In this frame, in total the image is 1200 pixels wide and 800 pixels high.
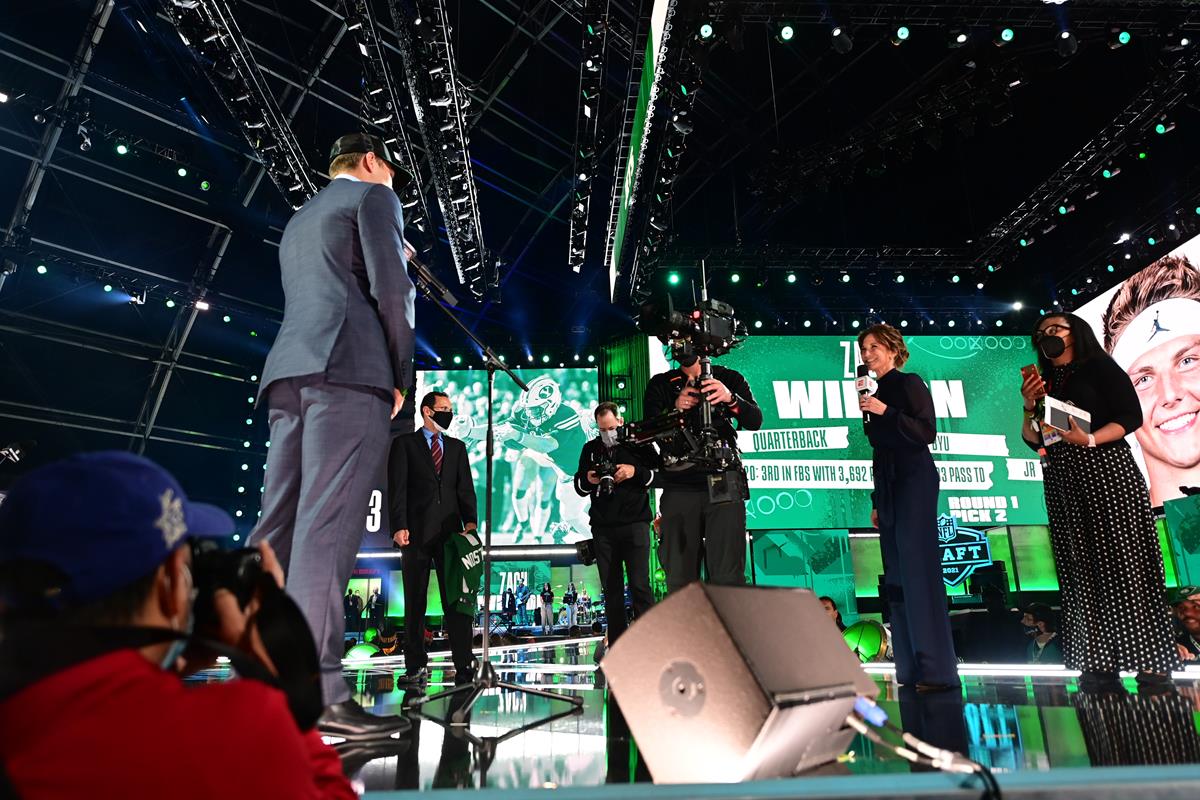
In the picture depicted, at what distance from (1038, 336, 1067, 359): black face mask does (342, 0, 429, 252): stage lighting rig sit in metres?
4.81

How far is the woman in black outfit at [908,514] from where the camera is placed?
3.15 m

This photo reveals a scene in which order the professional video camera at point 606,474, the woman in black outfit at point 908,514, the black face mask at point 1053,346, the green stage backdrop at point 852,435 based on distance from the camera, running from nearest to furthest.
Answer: the woman in black outfit at point 908,514
the black face mask at point 1053,346
the professional video camera at point 606,474
the green stage backdrop at point 852,435

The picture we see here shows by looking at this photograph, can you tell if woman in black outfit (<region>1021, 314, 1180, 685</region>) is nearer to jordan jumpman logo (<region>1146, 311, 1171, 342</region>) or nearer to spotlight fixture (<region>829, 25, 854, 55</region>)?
spotlight fixture (<region>829, 25, 854, 55</region>)

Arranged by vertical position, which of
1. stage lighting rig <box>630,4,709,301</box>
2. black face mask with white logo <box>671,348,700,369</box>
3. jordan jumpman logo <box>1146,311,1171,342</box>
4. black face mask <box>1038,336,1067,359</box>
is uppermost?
stage lighting rig <box>630,4,709,301</box>

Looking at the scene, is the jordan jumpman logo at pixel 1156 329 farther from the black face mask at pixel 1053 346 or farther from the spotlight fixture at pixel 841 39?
the black face mask at pixel 1053 346

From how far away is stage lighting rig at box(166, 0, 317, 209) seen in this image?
664 centimetres

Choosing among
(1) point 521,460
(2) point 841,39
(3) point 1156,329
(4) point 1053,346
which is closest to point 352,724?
(4) point 1053,346

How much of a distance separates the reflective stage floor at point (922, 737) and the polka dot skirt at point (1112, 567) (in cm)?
17

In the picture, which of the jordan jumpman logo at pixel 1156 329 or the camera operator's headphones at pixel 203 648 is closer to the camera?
the camera operator's headphones at pixel 203 648

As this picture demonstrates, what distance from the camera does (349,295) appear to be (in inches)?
92.1

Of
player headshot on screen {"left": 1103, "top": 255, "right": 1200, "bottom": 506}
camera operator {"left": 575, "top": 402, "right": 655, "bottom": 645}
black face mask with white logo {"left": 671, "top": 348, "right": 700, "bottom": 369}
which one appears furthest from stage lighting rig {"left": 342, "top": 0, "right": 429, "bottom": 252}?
player headshot on screen {"left": 1103, "top": 255, "right": 1200, "bottom": 506}

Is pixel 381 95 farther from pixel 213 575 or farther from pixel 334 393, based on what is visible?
pixel 213 575

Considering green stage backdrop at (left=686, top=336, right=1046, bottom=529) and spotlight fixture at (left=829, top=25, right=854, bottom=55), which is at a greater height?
spotlight fixture at (left=829, top=25, right=854, bottom=55)

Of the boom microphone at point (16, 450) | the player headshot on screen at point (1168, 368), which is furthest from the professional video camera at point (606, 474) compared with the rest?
the boom microphone at point (16, 450)
